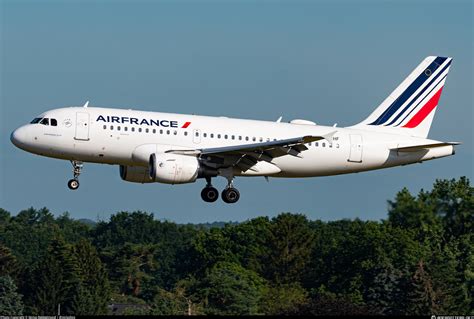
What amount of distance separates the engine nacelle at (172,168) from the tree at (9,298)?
3898 centimetres

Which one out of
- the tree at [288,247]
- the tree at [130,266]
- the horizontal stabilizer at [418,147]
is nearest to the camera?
the horizontal stabilizer at [418,147]

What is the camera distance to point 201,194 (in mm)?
64438

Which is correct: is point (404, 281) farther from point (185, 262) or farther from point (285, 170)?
point (185, 262)

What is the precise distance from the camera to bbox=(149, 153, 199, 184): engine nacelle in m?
61.3

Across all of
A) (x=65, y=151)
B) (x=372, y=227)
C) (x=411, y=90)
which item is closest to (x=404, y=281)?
(x=372, y=227)

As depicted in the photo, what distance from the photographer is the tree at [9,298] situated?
323 ft

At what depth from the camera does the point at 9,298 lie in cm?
10175

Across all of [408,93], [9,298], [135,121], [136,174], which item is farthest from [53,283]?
[135,121]

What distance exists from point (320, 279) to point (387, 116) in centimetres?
3907

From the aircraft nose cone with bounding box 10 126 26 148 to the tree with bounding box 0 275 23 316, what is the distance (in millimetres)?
36589

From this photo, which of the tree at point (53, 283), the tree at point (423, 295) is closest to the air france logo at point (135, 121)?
the tree at point (423, 295)

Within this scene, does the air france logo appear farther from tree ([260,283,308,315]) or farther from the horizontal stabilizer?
tree ([260,283,308,315])

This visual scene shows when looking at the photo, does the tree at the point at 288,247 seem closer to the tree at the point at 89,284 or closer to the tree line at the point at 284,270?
the tree line at the point at 284,270

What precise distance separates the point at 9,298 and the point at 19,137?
1642 inches
